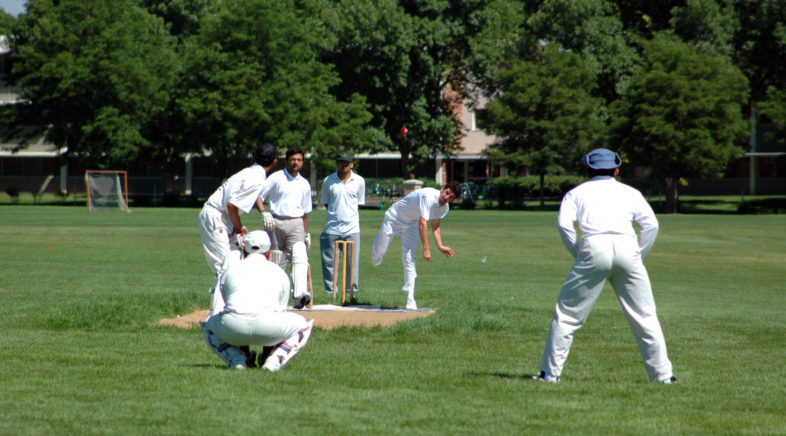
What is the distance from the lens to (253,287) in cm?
709

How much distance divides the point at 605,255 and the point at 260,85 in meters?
47.9

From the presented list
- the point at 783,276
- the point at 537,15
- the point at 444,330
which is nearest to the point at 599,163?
the point at 444,330

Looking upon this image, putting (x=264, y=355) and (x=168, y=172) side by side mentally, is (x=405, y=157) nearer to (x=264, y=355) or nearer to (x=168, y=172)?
(x=168, y=172)

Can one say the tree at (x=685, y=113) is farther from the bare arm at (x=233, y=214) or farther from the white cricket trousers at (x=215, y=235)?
the bare arm at (x=233, y=214)

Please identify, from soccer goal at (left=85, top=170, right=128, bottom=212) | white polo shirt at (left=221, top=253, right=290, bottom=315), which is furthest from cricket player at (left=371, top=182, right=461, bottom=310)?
soccer goal at (left=85, top=170, right=128, bottom=212)

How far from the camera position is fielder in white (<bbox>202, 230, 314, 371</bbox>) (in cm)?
708

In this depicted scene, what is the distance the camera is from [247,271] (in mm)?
7195

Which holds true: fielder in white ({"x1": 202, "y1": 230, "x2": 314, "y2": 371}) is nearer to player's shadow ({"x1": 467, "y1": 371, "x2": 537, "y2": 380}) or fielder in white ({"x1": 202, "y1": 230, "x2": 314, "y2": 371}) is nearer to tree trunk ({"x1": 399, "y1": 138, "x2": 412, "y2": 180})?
player's shadow ({"x1": 467, "y1": 371, "x2": 537, "y2": 380})

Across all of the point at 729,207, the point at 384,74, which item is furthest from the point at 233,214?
the point at 729,207

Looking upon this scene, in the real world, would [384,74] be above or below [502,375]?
above

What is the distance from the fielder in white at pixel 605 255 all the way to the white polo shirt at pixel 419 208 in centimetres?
444

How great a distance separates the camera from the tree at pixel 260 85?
5162 centimetres

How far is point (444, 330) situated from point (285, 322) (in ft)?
12.3

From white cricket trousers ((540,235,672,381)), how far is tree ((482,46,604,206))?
146ft
